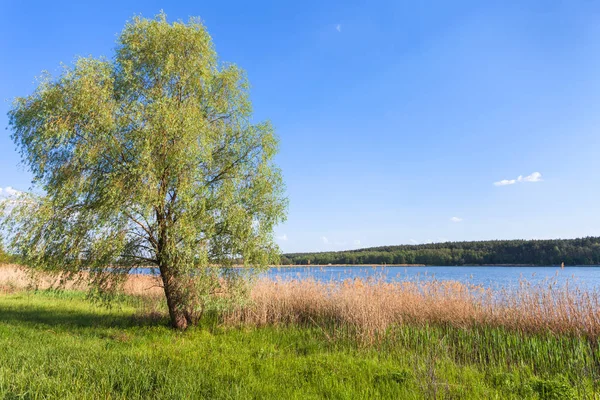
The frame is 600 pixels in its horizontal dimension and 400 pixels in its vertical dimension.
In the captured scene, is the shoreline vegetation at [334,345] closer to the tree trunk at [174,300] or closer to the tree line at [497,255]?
the tree trunk at [174,300]

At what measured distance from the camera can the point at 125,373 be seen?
6.32 m

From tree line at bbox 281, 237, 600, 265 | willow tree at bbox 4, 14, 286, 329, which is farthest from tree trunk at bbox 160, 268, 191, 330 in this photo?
tree line at bbox 281, 237, 600, 265

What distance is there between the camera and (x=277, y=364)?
25.0ft

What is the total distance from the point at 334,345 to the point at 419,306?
3.75 m

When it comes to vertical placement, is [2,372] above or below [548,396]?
above

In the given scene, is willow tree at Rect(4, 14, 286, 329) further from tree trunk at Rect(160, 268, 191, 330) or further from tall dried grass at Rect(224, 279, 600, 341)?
tall dried grass at Rect(224, 279, 600, 341)

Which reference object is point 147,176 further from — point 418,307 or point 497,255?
point 497,255

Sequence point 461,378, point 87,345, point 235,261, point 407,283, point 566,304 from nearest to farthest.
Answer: point 461,378
point 87,345
point 566,304
point 235,261
point 407,283

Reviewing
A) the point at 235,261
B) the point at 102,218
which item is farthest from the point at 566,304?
the point at 102,218

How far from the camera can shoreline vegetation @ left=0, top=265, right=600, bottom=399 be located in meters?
6.02

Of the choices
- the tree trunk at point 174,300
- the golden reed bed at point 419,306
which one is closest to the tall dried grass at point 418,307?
the golden reed bed at point 419,306

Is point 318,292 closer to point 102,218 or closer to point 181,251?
point 181,251

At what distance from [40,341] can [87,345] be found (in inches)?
63.1

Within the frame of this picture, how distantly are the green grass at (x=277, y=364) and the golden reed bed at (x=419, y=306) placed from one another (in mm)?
524
